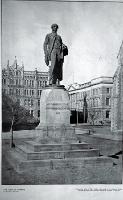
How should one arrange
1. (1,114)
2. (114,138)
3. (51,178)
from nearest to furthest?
(51,178), (1,114), (114,138)

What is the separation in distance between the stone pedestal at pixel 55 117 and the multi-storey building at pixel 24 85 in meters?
0.19

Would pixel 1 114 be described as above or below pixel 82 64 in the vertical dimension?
below

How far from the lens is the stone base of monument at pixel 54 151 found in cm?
482

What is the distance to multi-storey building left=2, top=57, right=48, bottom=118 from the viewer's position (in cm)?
533

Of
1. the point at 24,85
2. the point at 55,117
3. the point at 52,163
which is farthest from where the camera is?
the point at 24,85

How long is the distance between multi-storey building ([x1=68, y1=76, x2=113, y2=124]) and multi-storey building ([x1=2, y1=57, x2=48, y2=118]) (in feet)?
1.91

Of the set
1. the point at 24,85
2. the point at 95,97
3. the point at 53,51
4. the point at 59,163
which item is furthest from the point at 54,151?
the point at 53,51

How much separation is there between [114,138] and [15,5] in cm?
290

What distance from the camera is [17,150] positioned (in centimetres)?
530

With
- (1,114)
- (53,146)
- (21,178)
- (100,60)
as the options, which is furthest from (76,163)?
(100,60)

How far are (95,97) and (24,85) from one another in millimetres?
1373

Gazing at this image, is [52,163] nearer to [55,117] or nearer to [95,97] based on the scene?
[55,117]

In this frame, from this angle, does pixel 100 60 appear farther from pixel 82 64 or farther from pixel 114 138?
pixel 114 138

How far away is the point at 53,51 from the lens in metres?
5.33
